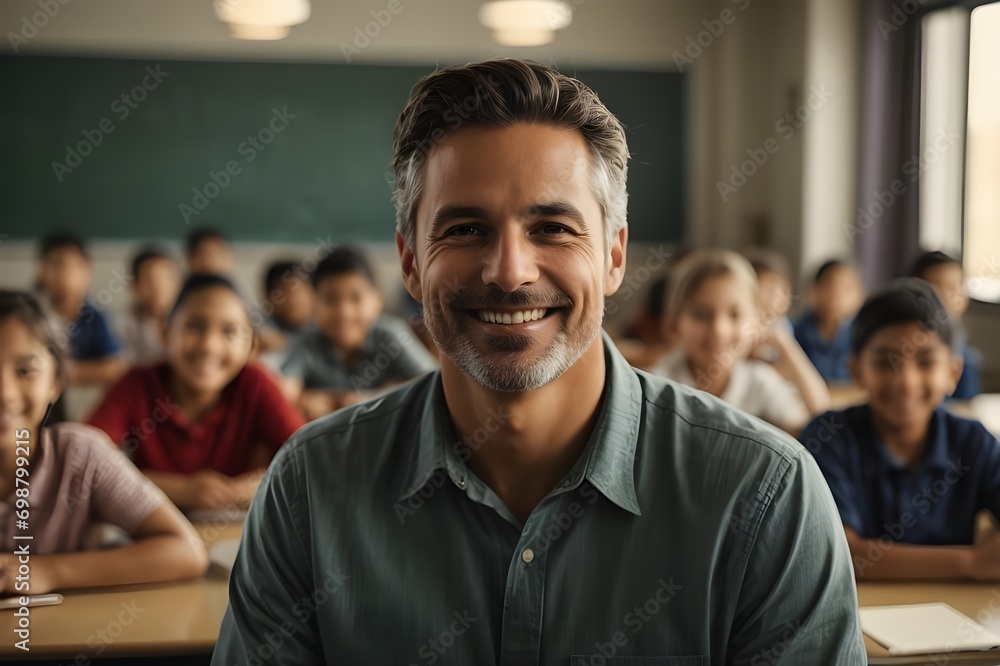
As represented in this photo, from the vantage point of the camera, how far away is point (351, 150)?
23.3ft

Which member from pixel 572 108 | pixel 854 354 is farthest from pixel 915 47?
pixel 572 108

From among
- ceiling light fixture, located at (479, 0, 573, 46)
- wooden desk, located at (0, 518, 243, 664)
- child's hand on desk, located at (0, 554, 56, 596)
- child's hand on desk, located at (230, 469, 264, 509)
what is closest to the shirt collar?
wooden desk, located at (0, 518, 243, 664)

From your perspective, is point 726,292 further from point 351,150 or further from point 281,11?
point 351,150

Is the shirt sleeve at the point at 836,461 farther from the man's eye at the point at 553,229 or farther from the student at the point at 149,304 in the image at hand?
the student at the point at 149,304

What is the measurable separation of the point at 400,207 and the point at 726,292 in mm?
2052

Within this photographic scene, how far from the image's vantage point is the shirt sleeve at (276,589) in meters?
1.32

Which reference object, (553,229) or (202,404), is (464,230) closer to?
(553,229)

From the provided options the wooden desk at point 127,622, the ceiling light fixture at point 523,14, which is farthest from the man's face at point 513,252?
the ceiling light fixture at point 523,14

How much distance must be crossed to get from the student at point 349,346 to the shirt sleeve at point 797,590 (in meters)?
2.62

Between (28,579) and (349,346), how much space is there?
210 cm

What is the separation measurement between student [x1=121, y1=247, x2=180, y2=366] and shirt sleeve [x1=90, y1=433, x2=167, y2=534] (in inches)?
131

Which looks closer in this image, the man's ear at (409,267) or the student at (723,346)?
the man's ear at (409,267)

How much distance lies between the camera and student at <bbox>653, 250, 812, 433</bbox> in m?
3.23

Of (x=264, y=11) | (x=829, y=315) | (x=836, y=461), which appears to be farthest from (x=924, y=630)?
(x=264, y=11)
